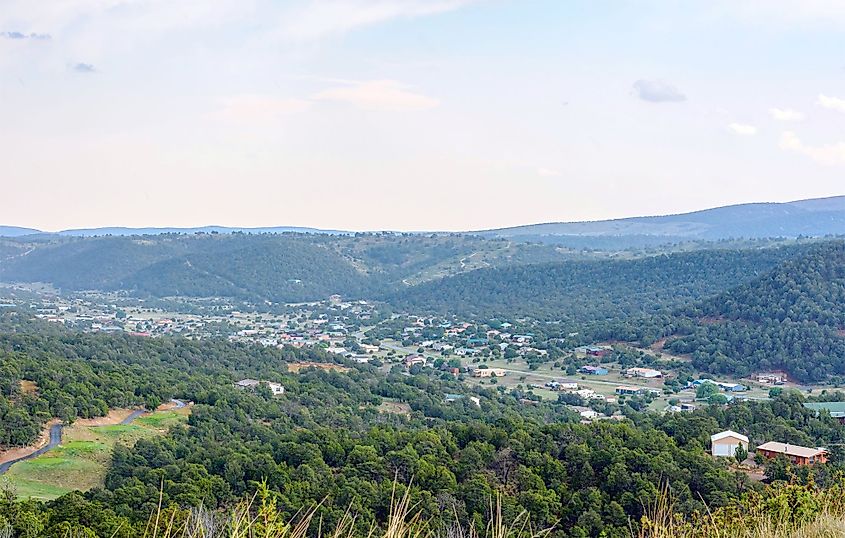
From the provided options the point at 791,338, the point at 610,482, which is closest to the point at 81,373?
the point at 610,482

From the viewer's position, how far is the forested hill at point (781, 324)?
1955 inches

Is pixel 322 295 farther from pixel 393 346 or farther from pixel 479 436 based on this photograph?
pixel 479 436

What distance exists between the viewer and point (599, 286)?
85688 mm

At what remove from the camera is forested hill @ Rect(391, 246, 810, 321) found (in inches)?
3002

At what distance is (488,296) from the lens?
92.9 m

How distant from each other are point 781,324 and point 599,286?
3327 cm

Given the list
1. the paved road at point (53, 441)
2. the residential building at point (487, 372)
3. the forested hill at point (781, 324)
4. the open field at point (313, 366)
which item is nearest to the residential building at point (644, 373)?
the forested hill at point (781, 324)

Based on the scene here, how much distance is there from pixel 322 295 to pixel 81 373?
83065mm

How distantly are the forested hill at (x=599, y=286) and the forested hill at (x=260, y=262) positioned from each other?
64.0 ft

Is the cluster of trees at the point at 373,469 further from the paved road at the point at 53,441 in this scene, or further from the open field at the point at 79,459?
the paved road at the point at 53,441

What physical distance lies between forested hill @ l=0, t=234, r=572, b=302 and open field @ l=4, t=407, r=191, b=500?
82163mm

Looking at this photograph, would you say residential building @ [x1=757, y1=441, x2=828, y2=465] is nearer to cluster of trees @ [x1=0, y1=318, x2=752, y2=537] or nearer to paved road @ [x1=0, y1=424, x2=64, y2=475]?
cluster of trees @ [x1=0, y1=318, x2=752, y2=537]

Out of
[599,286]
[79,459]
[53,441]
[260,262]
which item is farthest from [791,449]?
[260,262]

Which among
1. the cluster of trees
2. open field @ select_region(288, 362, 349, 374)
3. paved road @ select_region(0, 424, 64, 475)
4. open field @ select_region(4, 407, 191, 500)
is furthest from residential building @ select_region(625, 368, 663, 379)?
paved road @ select_region(0, 424, 64, 475)
